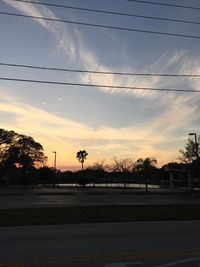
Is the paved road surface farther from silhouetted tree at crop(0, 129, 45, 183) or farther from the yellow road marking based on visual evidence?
silhouetted tree at crop(0, 129, 45, 183)

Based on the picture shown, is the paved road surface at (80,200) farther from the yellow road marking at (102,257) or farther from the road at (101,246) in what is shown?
the yellow road marking at (102,257)

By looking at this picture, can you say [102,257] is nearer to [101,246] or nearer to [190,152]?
[101,246]

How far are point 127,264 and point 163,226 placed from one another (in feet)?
24.1

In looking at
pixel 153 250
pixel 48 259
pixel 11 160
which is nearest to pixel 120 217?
pixel 153 250

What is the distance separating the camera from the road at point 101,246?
869 centimetres

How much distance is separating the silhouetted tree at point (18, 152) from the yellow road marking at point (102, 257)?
87751 mm

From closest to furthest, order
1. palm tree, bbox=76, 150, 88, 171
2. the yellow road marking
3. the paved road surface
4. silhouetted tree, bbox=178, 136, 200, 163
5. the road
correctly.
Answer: the yellow road marking → the road → the paved road surface → silhouetted tree, bbox=178, 136, 200, 163 → palm tree, bbox=76, 150, 88, 171

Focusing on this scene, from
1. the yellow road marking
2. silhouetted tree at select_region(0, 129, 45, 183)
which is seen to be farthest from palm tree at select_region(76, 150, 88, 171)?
the yellow road marking

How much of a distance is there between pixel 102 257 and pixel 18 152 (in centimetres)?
8899

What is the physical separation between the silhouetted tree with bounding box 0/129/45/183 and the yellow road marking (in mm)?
87751

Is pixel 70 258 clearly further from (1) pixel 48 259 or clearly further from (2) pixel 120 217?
(2) pixel 120 217

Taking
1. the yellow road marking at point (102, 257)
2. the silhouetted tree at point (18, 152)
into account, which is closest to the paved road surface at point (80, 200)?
the yellow road marking at point (102, 257)

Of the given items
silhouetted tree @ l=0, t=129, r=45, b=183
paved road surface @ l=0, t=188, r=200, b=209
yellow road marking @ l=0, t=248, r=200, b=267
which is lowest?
yellow road marking @ l=0, t=248, r=200, b=267

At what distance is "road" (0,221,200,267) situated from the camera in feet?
28.5
